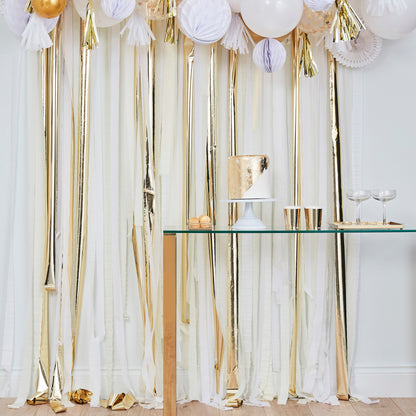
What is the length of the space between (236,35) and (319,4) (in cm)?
37

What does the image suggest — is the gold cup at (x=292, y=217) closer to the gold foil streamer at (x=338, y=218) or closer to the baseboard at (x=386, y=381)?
the gold foil streamer at (x=338, y=218)

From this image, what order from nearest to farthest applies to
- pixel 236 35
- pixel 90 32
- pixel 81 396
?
pixel 90 32, pixel 236 35, pixel 81 396

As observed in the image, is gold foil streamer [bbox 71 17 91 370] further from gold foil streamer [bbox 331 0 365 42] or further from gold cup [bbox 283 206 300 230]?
gold foil streamer [bbox 331 0 365 42]

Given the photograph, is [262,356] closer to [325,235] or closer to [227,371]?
[227,371]

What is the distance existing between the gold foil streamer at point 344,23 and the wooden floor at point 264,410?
4.95 ft

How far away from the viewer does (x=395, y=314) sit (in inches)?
98.8

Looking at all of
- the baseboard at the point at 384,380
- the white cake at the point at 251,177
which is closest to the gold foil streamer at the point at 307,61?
the white cake at the point at 251,177

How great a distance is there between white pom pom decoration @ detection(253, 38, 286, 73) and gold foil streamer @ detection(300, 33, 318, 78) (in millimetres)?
86

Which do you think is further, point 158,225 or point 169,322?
point 158,225

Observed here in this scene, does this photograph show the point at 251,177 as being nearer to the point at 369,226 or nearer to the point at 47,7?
the point at 369,226

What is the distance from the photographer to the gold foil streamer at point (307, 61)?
2.22 meters

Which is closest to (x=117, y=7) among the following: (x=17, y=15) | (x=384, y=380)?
(x=17, y=15)

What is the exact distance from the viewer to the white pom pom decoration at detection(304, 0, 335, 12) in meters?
2.05

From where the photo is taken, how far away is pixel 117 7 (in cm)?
205
